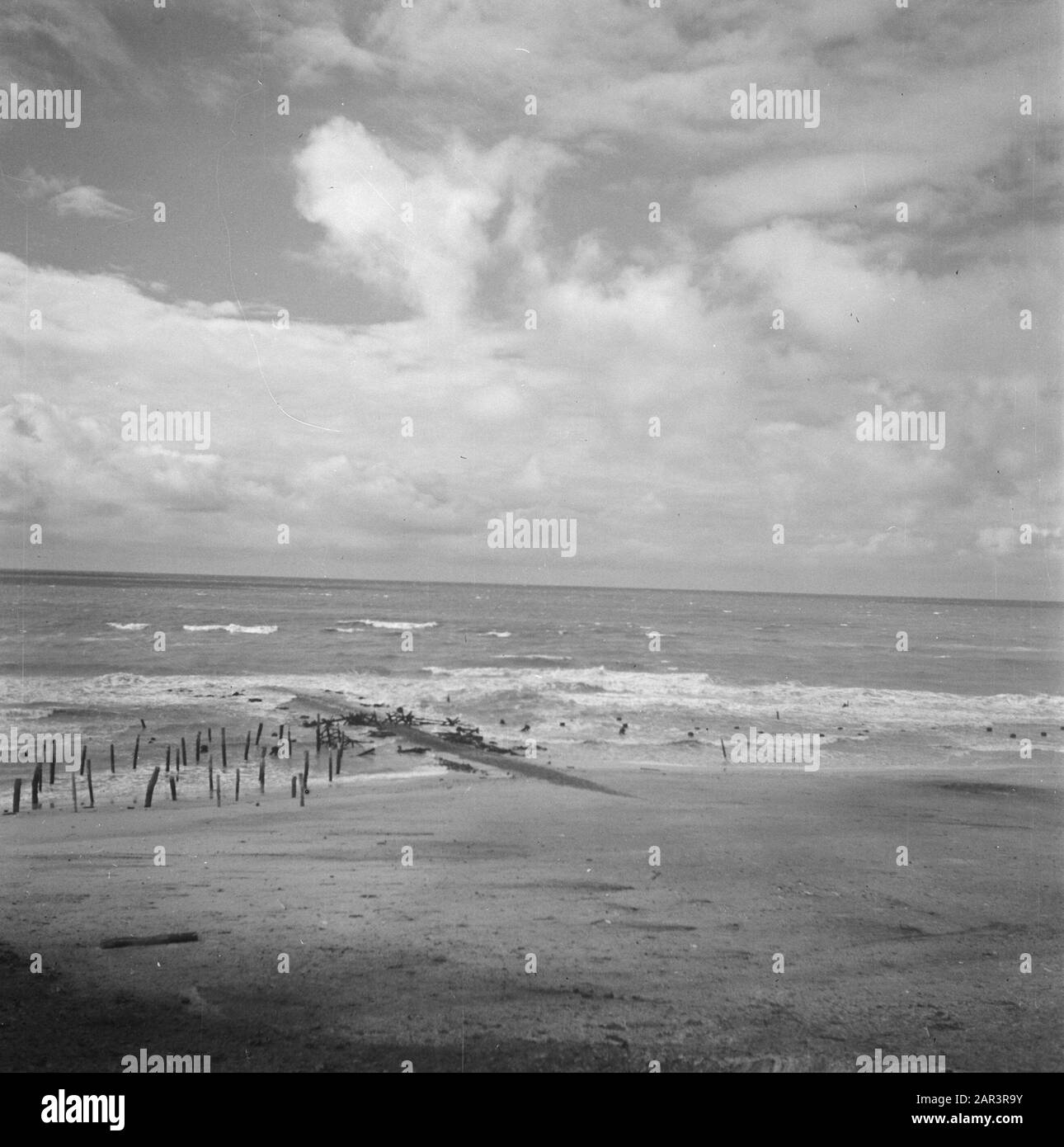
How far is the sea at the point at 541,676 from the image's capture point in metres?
22.6

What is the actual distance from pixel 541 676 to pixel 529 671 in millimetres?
1586

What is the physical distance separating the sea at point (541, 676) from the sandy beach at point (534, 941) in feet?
14.1

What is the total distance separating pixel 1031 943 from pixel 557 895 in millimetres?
4728

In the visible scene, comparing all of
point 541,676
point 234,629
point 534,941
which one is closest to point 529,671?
point 541,676

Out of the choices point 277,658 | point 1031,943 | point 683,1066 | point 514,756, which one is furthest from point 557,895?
point 277,658
